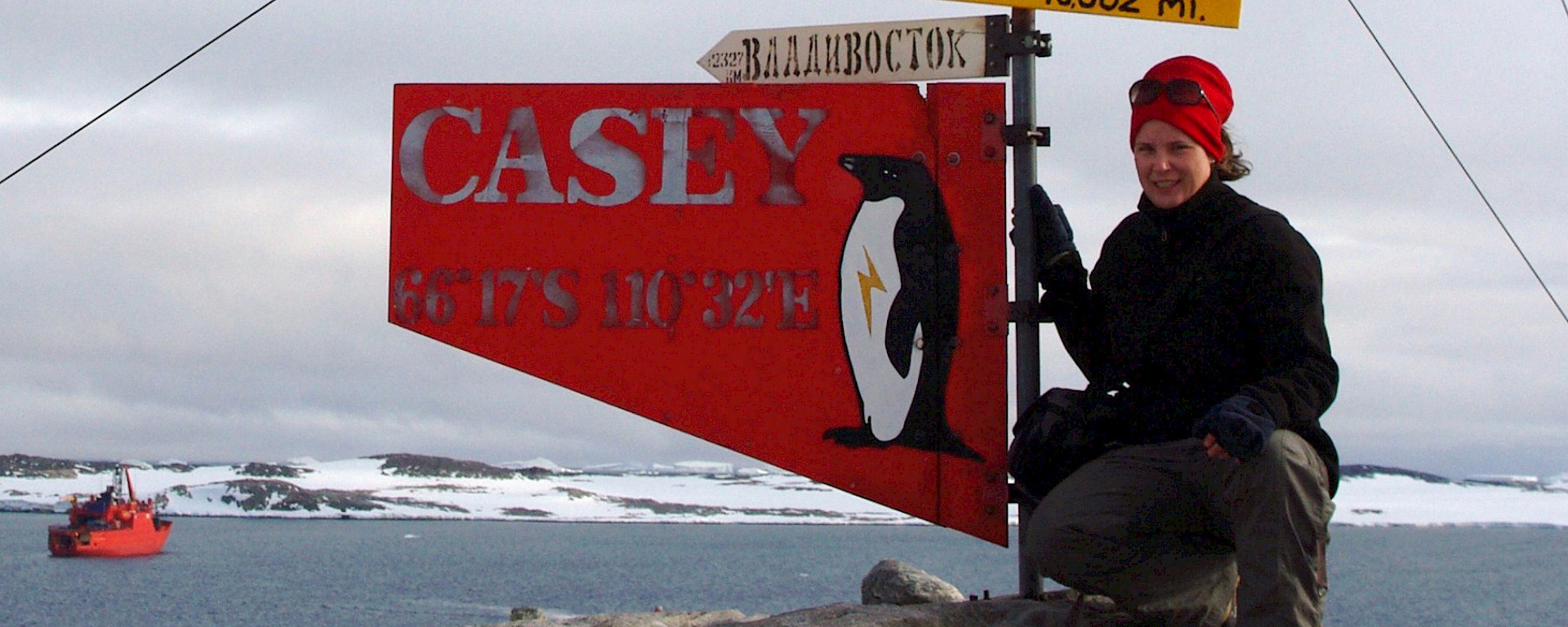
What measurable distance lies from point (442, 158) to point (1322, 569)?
3.46 m

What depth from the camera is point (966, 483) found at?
595 cm

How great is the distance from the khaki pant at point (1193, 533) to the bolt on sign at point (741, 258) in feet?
3.20

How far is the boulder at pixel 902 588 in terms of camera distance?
6.24 m

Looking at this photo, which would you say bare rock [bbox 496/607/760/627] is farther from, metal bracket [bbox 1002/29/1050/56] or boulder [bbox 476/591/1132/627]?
metal bracket [bbox 1002/29/1050/56]

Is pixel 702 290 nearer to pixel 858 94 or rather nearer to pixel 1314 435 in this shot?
pixel 858 94

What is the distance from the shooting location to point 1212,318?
4.67 m

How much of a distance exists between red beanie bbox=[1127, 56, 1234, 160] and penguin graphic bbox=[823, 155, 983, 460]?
1.14m

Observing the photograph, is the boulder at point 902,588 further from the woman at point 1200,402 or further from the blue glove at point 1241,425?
the blue glove at point 1241,425

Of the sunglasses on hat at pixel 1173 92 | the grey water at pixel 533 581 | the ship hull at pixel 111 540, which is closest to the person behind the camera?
the sunglasses on hat at pixel 1173 92

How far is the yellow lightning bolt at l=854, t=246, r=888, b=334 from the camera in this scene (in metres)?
5.98

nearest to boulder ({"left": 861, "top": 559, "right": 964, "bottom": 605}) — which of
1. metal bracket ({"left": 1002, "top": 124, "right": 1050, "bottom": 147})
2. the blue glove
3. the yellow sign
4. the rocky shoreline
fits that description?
the rocky shoreline

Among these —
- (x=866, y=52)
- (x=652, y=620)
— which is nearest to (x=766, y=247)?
(x=866, y=52)

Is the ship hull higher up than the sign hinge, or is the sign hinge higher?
the sign hinge

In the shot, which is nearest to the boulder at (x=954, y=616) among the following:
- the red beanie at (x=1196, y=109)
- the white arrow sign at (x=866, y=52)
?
the red beanie at (x=1196, y=109)
